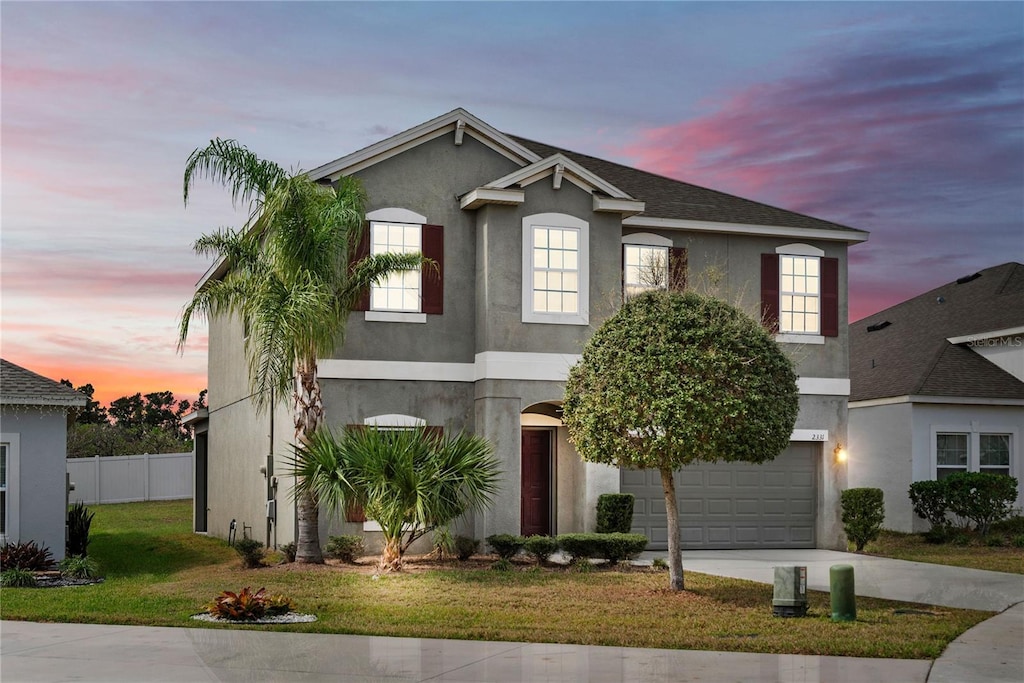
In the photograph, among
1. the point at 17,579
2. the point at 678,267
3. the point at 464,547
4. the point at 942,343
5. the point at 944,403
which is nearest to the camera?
the point at 17,579

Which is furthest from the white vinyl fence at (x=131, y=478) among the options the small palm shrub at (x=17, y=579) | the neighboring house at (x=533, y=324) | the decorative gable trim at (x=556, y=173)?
the decorative gable trim at (x=556, y=173)

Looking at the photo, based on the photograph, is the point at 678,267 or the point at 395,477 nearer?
the point at 395,477

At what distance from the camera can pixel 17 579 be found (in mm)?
15102

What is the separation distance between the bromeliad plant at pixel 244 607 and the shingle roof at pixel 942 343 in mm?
16994

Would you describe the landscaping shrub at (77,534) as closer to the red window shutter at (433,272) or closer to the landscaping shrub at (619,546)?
the red window shutter at (433,272)

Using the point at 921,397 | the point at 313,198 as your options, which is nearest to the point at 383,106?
the point at 313,198

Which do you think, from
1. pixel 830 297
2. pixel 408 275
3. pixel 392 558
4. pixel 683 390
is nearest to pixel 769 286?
pixel 830 297

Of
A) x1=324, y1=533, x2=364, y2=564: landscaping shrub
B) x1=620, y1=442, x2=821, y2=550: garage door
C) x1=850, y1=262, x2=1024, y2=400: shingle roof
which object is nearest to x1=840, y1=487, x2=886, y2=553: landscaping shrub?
x1=620, y1=442, x2=821, y2=550: garage door

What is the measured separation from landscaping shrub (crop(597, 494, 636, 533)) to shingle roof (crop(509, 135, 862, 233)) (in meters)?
5.65

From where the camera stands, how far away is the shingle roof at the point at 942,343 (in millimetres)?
25156

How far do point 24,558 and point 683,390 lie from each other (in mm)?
9776

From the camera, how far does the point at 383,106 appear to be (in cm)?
1970

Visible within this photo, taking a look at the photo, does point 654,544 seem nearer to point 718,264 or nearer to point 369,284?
point 718,264

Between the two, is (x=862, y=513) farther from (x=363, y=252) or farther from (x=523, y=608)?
(x=363, y=252)
